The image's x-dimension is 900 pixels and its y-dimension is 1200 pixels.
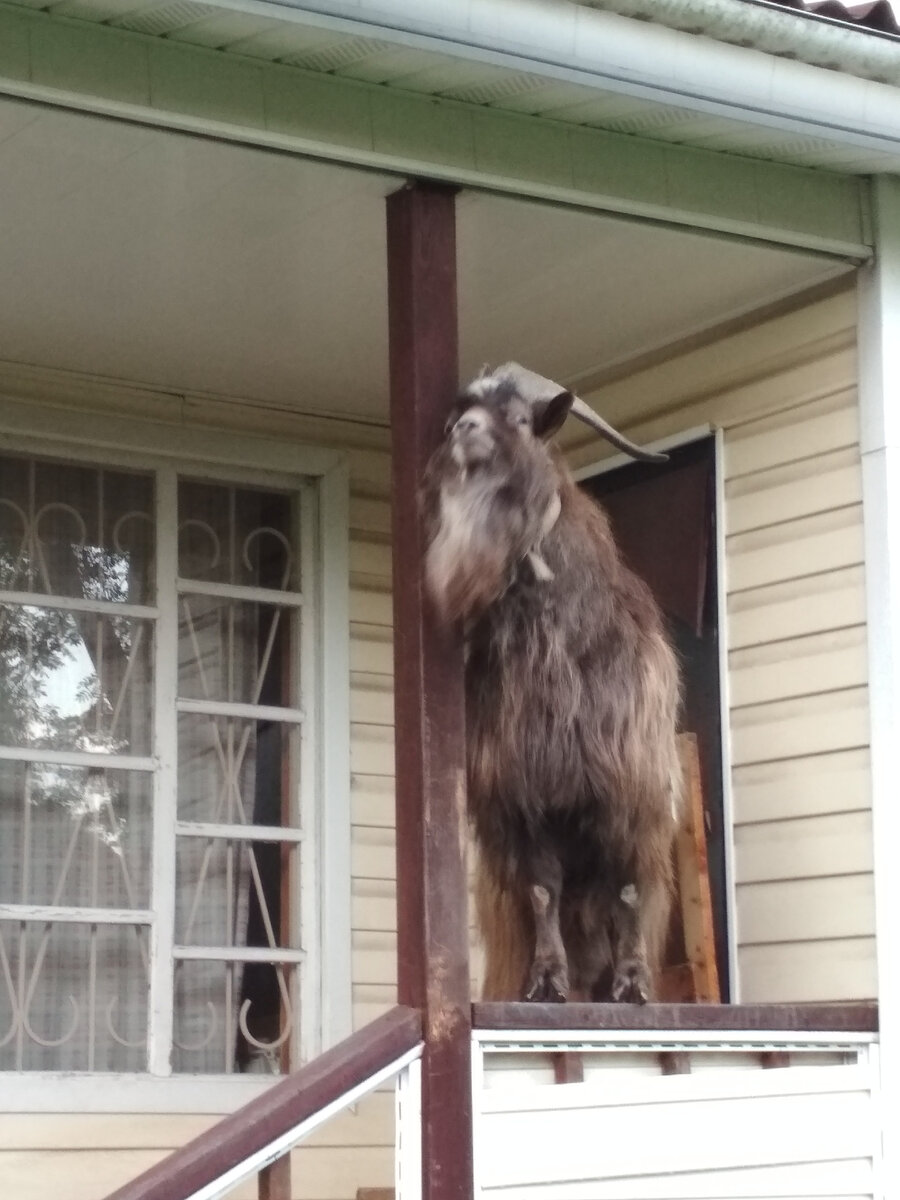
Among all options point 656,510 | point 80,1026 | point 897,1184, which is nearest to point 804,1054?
point 897,1184

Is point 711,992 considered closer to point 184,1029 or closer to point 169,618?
point 184,1029

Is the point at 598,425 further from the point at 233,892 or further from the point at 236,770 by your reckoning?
the point at 233,892

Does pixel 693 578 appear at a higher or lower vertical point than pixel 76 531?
lower

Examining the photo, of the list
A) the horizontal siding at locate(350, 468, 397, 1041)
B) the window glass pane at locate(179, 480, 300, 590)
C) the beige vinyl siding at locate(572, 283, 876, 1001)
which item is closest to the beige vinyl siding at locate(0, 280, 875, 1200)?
the beige vinyl siding at locate(572, 283, 876, 1001)

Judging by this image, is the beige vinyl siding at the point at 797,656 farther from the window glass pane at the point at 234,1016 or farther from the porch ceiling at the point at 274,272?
the window glass pane at the point at 234,1016

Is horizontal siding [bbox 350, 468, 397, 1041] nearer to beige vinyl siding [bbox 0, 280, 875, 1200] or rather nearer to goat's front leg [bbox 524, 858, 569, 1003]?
beige vinyl siding [bbox 0, 280, 875, 1200]

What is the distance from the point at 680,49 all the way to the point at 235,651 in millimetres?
2592

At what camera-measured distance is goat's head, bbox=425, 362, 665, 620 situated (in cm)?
427

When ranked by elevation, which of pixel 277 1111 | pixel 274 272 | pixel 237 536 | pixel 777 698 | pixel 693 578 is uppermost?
pixel 274 272

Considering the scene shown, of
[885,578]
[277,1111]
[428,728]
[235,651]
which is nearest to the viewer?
[277,1111]

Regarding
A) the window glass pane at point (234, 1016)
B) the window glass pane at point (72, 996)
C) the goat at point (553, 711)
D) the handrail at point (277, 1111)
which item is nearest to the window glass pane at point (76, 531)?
the window glass pane at point (72, 996)

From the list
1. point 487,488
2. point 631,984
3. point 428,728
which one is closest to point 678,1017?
point 631,984

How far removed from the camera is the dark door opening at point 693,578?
5430mm

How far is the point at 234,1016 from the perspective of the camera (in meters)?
5.94
